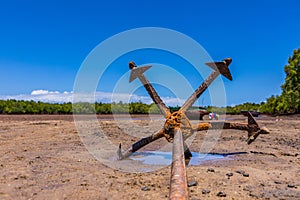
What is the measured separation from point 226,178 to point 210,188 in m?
0.65

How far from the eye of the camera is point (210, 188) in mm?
4051

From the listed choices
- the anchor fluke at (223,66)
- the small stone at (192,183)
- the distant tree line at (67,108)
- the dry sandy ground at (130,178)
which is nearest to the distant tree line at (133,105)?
the distant tree line at (67,108)

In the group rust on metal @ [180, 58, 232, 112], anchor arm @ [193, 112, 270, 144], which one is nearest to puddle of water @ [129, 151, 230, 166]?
anchor arm @ [193, 112, 270, 144]

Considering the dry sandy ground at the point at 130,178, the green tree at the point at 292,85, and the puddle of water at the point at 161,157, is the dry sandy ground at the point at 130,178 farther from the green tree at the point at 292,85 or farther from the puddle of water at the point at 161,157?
the green tree at the point at 292,85

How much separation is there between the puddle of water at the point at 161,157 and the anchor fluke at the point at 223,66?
6.29 ft

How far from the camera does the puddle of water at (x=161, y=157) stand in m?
6.00

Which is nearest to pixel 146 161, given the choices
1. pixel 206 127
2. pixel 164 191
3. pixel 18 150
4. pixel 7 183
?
pixel 206 127

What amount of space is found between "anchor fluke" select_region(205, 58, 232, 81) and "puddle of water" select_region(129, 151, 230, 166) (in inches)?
75.5

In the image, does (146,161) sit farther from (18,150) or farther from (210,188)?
(18,150)

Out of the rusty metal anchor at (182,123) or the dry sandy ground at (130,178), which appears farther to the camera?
the rusty metal anchor at (182,123)

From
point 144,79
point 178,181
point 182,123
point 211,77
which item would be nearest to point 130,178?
point 182,123

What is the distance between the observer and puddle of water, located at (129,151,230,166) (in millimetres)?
6000

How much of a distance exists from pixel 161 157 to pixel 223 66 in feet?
8.33

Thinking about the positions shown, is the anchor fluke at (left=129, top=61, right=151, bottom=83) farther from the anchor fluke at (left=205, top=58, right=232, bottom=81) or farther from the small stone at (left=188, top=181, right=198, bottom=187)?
the small stone at (left=188, top=181, right=198, bottom=187)
